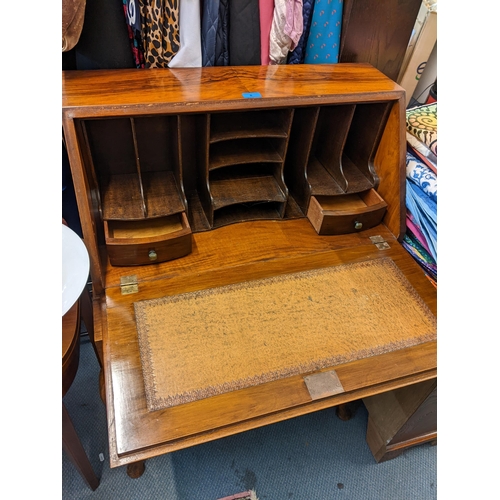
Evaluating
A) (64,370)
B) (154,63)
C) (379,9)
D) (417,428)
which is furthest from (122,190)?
(417,428)

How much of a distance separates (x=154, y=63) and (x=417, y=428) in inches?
61.7

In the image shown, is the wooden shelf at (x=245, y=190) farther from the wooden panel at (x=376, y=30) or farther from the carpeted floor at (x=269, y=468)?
the carpeted floor at (x=269, y=468)

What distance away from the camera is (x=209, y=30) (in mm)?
1212

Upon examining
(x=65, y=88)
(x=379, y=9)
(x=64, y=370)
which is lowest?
(x=64, y=370)

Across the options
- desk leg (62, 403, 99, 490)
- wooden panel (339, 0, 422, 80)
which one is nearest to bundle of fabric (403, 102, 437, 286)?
wooden panel (339, 0, 422, 80)

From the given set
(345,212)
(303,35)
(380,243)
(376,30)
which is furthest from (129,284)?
(376,30)

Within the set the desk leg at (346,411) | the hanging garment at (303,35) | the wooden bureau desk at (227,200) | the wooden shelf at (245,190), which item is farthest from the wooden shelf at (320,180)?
the desk leg at (346,411)

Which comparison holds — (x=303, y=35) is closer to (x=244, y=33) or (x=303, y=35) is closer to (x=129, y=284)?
(x=244, y=33)

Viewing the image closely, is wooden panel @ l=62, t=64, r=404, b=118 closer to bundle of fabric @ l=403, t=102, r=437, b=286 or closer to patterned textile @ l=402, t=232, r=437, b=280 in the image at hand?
bundle of fabric @ l=403, t=102, r=437, b=286

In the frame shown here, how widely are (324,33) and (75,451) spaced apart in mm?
1576

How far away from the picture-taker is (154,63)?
3.99ft

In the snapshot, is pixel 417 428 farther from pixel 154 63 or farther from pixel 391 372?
pixel 154 63

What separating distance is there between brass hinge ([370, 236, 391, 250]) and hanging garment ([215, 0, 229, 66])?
765 mm

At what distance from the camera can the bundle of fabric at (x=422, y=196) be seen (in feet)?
3.98
